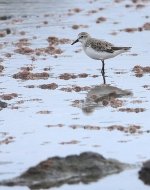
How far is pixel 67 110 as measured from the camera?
19438 mm

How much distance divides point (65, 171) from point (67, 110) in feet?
19.4

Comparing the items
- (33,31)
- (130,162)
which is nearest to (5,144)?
(130,162)

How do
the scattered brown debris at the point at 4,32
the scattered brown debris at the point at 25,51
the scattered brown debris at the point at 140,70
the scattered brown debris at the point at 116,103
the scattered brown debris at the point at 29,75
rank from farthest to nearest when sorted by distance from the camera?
the scattered brown debris at the point at 4,32 < the scattered brown debris at the point at 25,51 < the scattered brown debris at the point at 140,70 < the scattered brown debris at the point at 29,75 < the scattered brown debris at the point at 116,103

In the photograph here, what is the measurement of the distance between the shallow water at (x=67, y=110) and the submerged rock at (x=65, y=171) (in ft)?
0.76

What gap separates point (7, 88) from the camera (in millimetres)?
22625

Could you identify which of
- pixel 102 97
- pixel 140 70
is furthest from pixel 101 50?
pixel 102 97

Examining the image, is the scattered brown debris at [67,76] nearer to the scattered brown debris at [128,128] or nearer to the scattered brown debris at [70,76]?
the scattered brown debris at [70,76]

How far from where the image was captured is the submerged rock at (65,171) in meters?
13.4

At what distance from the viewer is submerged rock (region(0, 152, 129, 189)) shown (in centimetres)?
1343

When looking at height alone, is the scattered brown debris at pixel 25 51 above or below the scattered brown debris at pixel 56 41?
below

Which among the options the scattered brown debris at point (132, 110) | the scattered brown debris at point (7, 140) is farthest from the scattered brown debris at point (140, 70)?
the scattered brown debris at point (7, 140)

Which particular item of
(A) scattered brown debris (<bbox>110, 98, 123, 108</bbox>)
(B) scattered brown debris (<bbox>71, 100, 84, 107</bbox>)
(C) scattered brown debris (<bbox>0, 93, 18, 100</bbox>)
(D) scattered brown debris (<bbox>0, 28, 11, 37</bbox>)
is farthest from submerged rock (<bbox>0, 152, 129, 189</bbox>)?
(D) scattered brown debris (<bbox>0, 28, 11, 37</bbox>)

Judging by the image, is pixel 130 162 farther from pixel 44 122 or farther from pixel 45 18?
pixel 45 18

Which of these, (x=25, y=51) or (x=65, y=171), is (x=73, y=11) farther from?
(x=65, y=171)
